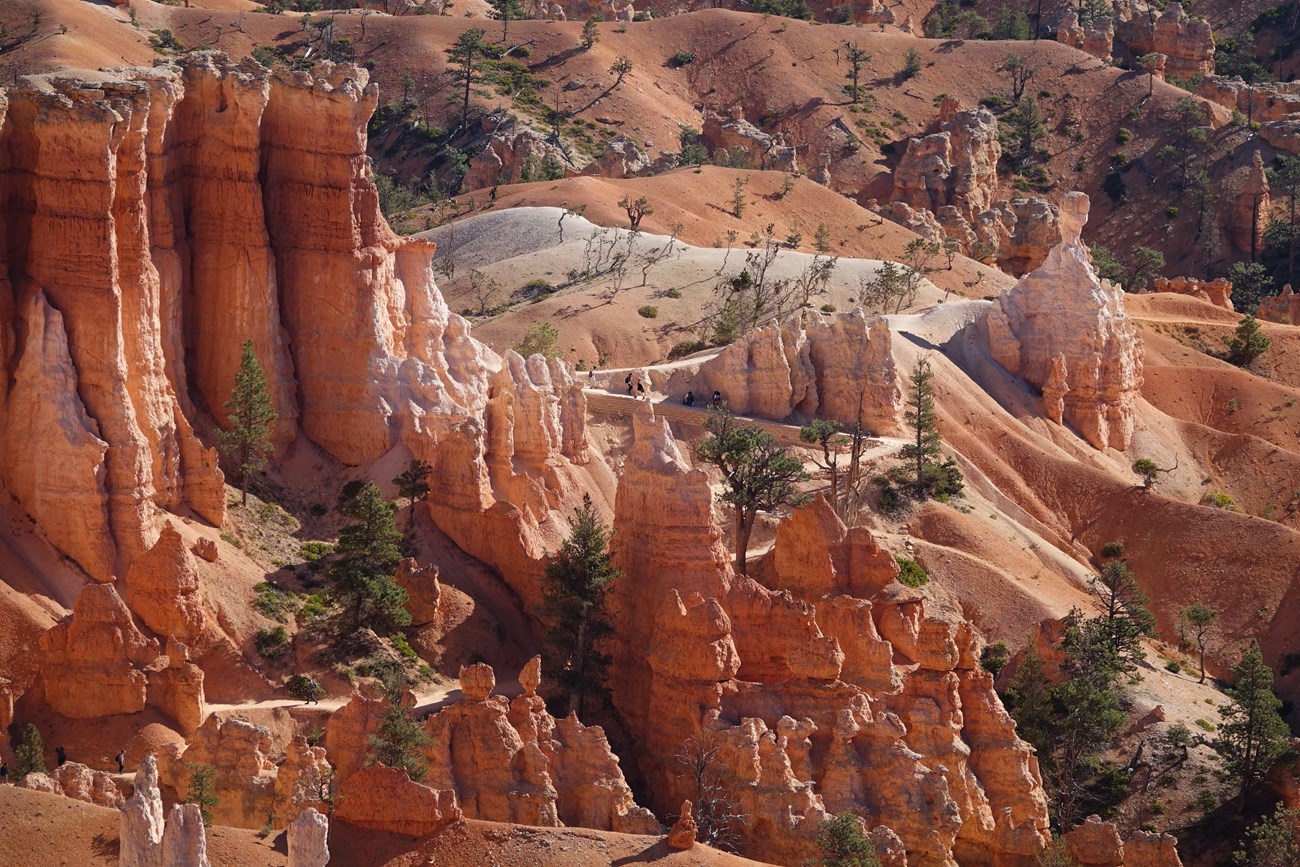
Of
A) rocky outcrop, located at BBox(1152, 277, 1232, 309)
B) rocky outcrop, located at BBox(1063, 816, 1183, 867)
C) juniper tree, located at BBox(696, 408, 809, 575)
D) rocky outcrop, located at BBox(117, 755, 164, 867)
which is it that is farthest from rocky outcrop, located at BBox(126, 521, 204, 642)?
rocky outcrop, located at BBox(1152, 277, 1232, 309)

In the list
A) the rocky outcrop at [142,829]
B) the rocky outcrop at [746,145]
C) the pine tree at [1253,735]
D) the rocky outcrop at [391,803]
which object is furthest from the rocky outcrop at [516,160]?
the rocky outcrop at [142,829]

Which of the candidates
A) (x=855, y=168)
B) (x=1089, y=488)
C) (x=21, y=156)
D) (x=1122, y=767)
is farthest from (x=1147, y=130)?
(x=21, y=156)

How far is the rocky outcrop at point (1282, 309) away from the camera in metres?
147

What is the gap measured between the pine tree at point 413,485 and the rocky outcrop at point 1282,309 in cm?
8851

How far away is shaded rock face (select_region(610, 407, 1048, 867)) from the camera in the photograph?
58.5 meters

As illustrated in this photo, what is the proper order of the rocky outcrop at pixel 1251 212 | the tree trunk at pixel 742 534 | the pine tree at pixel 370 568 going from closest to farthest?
1. the pine tree at pixel 370 568
2. the tree trunk at pixel 742 534
3. the rocky outcrop at pixel 1251 212

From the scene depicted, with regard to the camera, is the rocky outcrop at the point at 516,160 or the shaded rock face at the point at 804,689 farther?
the rocky outcrop at the point at 516,160

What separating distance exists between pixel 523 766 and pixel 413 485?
673 inches

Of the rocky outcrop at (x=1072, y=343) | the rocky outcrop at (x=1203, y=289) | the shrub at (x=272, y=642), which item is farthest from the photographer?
the rocky outcrop at (x=1203, y=289)

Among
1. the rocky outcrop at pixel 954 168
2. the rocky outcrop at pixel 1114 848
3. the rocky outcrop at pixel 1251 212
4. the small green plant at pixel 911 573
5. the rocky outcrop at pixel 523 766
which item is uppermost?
the rocky outcrop at pixel 523 766

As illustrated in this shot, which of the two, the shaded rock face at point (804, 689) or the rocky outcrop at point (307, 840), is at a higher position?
the rocky outcrop at point (307, 840)

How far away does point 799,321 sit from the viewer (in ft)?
320

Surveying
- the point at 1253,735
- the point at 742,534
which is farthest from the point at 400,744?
the point at 1253,735

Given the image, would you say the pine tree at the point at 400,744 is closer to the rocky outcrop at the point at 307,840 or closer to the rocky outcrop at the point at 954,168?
the rocky outcrop at the point at 307,840
